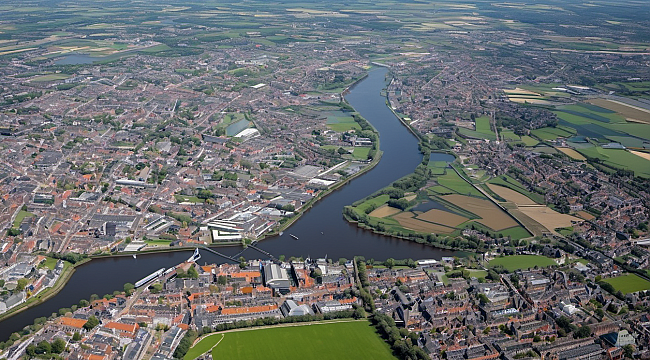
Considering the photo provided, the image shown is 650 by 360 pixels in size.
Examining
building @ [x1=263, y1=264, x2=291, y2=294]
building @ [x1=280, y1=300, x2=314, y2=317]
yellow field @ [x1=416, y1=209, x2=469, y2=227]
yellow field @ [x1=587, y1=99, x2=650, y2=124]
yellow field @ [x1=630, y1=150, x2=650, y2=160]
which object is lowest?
yellow field @ [x1=630, y1=150, x2=650, y2=160]

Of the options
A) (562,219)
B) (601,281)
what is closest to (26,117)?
(562,219)

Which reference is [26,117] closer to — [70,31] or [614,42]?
[70,31]

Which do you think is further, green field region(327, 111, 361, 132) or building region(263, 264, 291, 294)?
green field region(327, 111, 361, 132)

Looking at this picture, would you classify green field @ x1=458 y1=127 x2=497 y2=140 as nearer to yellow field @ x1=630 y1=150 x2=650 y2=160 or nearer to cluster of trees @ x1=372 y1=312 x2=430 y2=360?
yellow field @ x1=630 y1=150 x2=650 y2=160

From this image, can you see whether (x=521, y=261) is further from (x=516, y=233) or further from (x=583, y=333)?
(x=583, y=333)

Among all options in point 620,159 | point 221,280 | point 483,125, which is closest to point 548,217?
point 620,159

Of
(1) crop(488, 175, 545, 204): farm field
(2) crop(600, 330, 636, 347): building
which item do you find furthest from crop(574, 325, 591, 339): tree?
(1) crop(488, 175, 545, 204): farm field

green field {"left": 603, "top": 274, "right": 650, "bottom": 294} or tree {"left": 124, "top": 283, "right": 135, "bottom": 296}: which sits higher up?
tree {"left": 124, "top": 283, "right": 135, "bottom": 296}

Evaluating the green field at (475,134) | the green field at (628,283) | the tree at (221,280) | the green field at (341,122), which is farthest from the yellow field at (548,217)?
the green field at (341,122)
